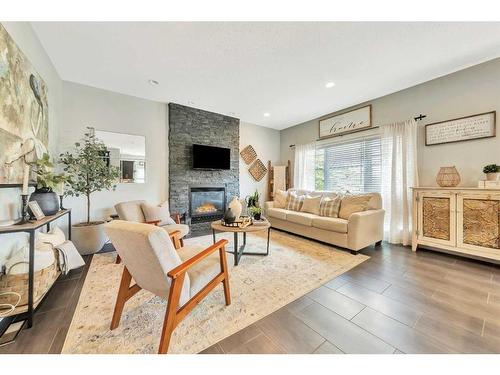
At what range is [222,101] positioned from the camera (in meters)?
3.78

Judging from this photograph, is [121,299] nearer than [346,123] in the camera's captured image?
Yes

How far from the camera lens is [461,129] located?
2.76 meters

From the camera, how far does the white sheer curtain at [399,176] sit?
3.17 m

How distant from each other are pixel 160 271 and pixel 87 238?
238 cm

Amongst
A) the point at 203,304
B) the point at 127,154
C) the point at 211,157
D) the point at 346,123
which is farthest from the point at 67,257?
the point at 346,123

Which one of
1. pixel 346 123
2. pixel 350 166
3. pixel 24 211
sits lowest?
pixel 24 211

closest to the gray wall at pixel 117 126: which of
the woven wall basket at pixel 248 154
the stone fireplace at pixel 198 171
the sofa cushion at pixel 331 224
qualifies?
the stone fireplace at pixel 198 171

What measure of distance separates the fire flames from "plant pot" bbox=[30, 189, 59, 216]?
255cm

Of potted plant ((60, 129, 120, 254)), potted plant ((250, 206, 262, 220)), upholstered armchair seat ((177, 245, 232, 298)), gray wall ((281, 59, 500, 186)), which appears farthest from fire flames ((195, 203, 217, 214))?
gray wall ((281, 59, 500, 186))

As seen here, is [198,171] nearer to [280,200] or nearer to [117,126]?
[117,126]

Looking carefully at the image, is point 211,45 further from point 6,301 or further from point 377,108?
point 377,108

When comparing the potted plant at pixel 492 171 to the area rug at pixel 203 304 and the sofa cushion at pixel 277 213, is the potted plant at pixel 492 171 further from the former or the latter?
the sofa cushion at pixel 277 213

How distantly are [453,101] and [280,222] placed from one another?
3.26m
